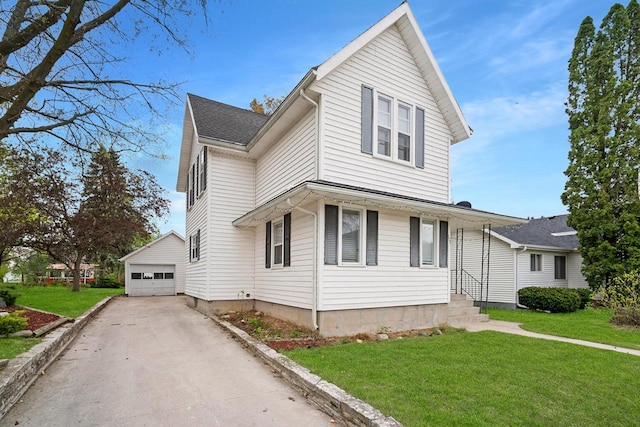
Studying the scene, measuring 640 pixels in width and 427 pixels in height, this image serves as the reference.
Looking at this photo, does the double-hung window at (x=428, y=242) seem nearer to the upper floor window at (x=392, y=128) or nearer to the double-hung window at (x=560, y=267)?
the upper floor window at (x=392, y=128)

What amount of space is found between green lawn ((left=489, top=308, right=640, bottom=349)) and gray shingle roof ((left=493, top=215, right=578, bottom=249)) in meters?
4.26

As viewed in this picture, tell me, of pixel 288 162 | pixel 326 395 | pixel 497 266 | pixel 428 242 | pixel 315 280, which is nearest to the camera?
pixel 326 395

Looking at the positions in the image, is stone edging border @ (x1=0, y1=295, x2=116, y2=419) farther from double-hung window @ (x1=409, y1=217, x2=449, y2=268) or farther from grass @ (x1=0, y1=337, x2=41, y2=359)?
double-hung window @ (x1=409, y1=217, x2=449, y2=268)

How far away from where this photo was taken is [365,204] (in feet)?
29.1

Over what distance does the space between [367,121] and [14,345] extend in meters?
8.69

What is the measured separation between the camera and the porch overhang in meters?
7.63

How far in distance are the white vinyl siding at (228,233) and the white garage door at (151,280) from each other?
1302cm

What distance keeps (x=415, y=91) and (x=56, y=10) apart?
856 cm

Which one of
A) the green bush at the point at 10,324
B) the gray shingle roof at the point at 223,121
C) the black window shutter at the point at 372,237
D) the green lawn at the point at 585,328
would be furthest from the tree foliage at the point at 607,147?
the green bush at the point at 10,324

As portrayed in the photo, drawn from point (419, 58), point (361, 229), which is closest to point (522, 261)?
point (419, 58)

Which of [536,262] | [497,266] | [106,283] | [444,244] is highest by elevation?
[444,244]

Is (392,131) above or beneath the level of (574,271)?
above

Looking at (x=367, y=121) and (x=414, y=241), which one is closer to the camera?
(x=367, y=121)

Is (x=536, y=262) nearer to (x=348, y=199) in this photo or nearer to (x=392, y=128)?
(x=392, y=128)
